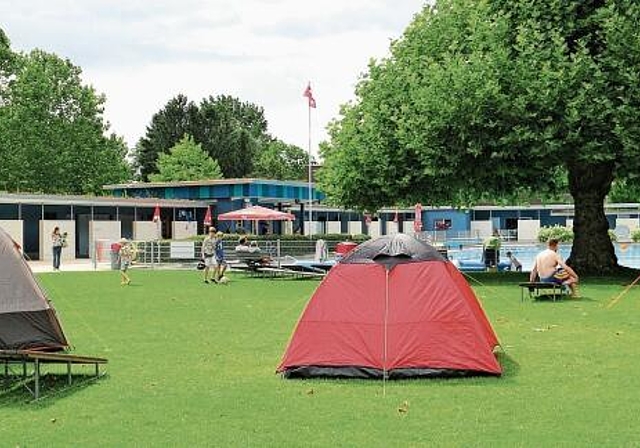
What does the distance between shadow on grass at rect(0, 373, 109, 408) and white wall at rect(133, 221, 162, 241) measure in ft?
129

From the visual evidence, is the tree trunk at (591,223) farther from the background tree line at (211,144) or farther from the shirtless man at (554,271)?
the background tree line at (211,144)

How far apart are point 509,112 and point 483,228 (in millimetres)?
50627

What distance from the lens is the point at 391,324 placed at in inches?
437

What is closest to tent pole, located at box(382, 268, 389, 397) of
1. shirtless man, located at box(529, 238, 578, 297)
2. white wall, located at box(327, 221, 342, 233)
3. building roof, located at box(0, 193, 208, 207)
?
shirtless man, located at box(529, 238, 578, 297)

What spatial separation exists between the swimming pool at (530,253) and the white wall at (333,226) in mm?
12578

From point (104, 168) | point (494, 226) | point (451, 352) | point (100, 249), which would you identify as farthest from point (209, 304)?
point (494, 226)

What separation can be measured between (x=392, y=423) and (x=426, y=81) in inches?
745

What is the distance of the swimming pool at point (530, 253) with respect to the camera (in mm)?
47472

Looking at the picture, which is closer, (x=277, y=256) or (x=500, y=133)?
(x=500, y=133)

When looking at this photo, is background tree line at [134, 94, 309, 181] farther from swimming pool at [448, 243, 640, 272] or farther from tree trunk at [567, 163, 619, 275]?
tree trunk at [567, 163, 619, 275]

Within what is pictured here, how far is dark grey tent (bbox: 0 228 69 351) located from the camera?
477 inches

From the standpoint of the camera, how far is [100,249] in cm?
4462

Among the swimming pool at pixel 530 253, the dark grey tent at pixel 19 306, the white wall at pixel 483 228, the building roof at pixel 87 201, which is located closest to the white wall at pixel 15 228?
the building roof at pixel 87 201

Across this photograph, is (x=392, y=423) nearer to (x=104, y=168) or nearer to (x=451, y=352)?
(x=451, y=352)
